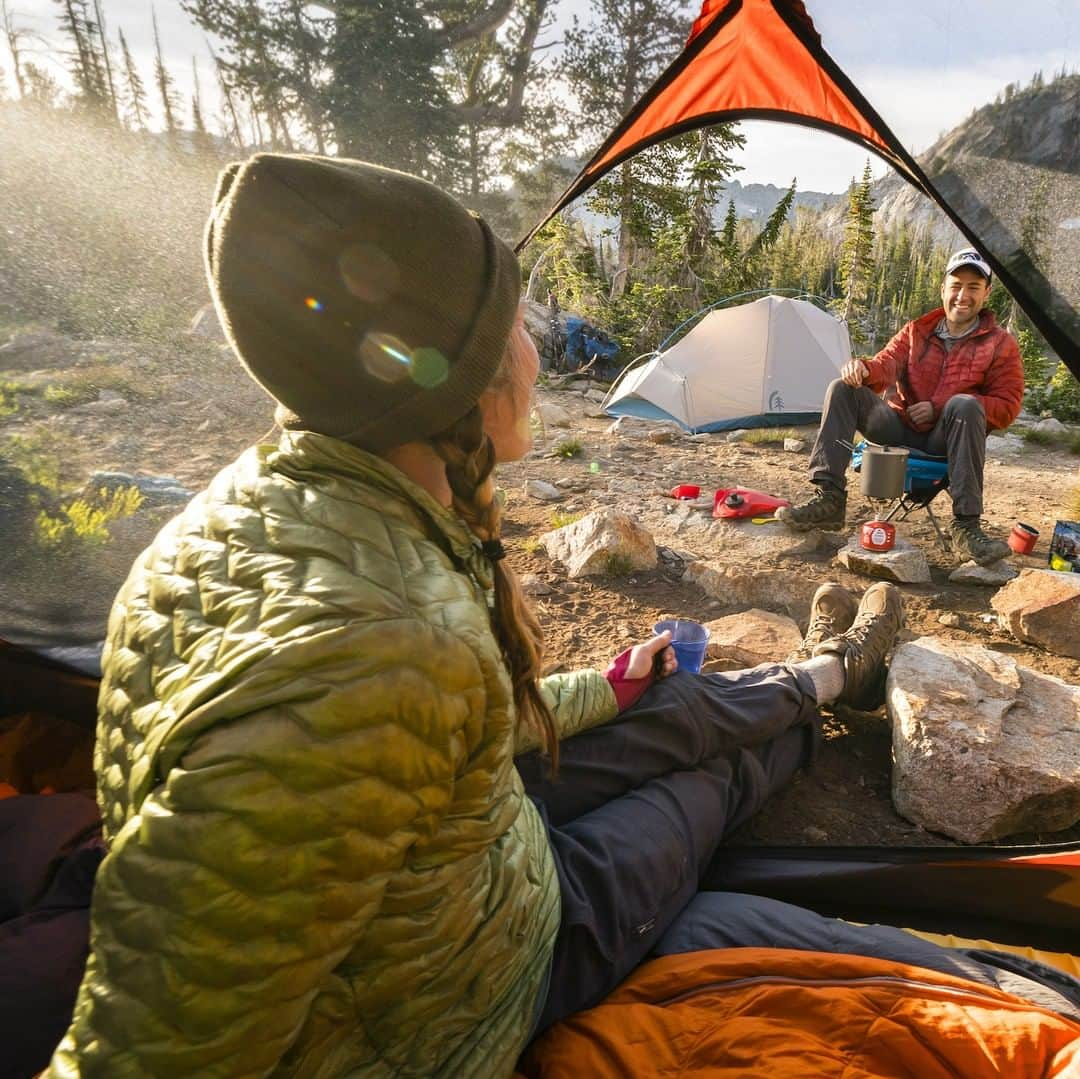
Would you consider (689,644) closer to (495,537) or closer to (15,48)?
(495,537)

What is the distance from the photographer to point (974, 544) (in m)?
3.61

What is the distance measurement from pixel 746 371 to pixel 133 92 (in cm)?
676

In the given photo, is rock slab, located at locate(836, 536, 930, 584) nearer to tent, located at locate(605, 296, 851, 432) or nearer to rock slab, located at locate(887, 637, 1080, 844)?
rock slab, located at locate(887, 637, 1080, 844)

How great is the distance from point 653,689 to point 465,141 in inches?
77.7

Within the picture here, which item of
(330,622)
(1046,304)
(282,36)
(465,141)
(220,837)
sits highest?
(282,36)

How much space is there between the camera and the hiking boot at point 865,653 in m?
2.30

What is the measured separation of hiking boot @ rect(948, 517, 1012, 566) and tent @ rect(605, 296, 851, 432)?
4.10 metres

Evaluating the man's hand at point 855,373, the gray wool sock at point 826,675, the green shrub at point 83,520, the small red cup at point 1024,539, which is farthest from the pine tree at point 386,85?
the small red cup at point 1024,539

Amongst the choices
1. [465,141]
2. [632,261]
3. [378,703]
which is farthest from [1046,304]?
[632,261]

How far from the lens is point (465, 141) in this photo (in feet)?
7.94

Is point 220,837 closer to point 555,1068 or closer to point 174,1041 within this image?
point 174,1041

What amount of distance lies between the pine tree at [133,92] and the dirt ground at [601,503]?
27.3 inches

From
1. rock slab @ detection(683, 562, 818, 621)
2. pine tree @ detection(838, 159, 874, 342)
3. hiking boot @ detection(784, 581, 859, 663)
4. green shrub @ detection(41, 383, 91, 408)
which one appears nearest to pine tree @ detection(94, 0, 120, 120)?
green shrub @ detection(41, 383, 91, 408)

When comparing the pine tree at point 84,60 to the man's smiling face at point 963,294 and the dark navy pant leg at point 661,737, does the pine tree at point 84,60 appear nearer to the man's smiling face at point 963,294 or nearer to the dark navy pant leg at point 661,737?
the dark navy pant leg at point 661,737
